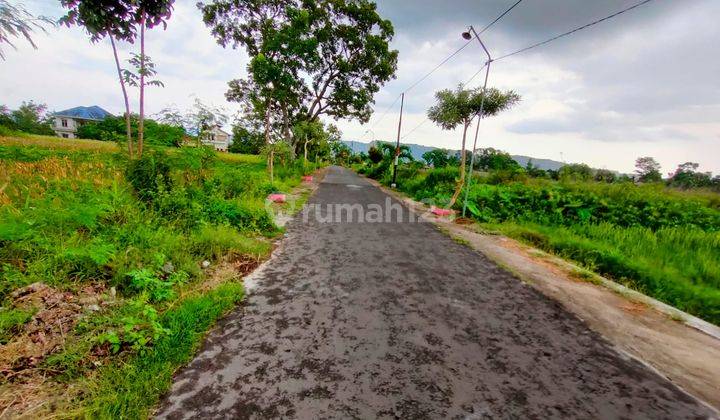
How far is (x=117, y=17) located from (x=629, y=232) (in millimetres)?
11216

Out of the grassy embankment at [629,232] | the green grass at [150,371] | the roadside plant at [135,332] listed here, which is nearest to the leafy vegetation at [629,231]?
the grassy embankment at [629,232]

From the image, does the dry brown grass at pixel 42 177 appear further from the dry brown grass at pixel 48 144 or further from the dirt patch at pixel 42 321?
the dry brown grass at pixel 48 144

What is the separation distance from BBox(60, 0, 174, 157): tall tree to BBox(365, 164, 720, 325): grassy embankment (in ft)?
28.4

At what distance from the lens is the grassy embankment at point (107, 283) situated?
5.93 ft

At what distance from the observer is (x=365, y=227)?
6.91m

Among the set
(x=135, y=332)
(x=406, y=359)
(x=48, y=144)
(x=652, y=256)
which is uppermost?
(x=48, y=144)

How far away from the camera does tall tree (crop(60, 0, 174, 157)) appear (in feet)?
15.2

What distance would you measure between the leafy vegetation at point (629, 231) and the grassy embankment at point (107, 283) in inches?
233

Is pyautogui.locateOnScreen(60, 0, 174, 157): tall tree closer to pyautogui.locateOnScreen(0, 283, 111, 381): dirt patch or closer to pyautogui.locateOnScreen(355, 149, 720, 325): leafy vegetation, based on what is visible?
pyautogui.locateOnScreen(0, 283, 111, 381): dirt patch

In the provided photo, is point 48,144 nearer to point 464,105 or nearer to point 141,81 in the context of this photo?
point 141,81

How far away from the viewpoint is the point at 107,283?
2822 millimetres

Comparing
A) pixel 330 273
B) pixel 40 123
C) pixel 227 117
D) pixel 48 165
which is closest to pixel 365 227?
pixel 330 273

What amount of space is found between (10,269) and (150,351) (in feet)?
5.62

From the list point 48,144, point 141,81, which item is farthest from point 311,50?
point 48,144
